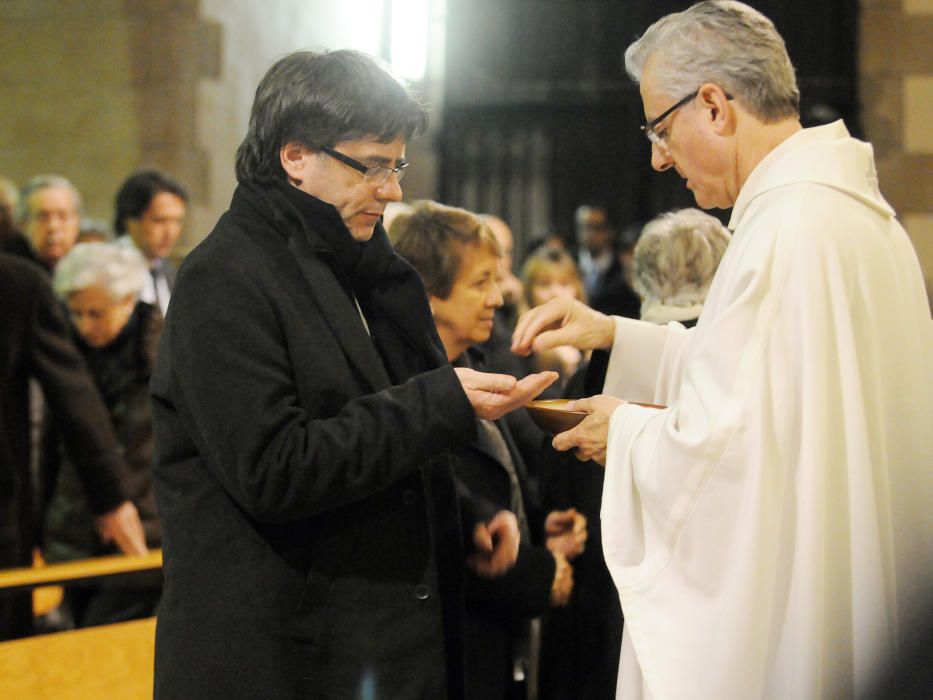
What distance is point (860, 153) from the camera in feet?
7.59

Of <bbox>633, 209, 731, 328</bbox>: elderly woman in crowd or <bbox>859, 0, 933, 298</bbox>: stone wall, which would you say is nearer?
<bbox>633, 209, 731, 328</bbox>: elderly woman in crowd

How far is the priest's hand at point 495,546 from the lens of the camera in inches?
101

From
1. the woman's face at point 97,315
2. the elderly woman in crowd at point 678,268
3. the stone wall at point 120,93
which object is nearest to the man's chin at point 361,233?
the elderly woman in crowd at point 678,268

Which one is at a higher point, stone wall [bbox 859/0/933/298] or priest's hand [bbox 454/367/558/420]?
stone wall [bbox 859/0/933/298]

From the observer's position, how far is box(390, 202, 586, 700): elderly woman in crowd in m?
2.89

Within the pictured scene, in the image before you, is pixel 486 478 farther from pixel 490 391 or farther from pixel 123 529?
pixel 123 529

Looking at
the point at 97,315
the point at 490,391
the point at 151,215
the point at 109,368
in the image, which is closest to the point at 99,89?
the point at 151,215

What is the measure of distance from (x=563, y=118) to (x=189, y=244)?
5193 mm

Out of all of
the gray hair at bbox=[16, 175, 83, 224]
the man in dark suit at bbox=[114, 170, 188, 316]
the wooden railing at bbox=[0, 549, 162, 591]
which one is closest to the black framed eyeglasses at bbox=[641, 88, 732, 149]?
the wooden railing at bbox=[0, 549, 162, 591]

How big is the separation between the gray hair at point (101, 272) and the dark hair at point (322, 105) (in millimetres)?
2338

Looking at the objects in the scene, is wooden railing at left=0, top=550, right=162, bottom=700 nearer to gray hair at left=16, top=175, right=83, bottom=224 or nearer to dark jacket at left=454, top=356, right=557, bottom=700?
dark jacket at left=454, top=356, right=557, bottom=700

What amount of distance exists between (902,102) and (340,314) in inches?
326

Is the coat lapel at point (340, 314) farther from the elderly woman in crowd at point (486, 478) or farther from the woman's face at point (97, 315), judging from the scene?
the woman's face at point (97, 315)

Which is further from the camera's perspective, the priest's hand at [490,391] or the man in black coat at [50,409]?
the man in black coat at [50,409]
